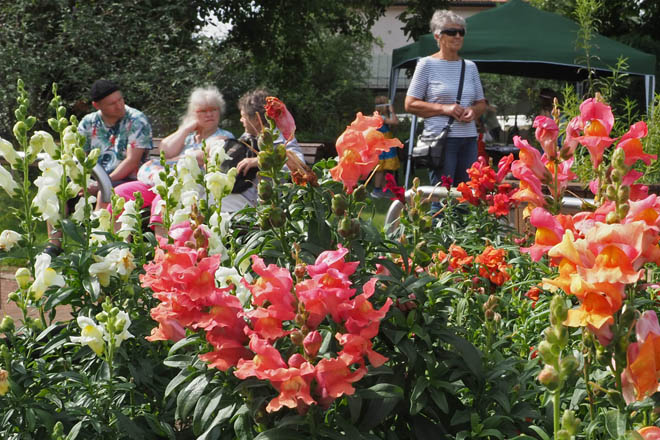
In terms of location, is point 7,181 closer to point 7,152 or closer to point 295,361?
point 7,152

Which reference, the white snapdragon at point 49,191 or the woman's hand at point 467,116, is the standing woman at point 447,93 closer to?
the woman's hand at point 467,116

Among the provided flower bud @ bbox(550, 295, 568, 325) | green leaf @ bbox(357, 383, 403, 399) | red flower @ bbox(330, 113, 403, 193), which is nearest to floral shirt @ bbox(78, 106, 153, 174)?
red flower @ bbox(330, 113, 403, 193)

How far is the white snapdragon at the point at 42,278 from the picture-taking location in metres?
1.93

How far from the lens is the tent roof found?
8.61 meters

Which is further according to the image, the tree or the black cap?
the tree

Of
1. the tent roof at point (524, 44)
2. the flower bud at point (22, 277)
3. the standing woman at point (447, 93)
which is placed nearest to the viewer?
the flower bud at point (22, 277)

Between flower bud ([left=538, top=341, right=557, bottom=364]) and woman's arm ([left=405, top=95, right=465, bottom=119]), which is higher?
woman's arm ([left=405, top=95, right=465, bottom=119])

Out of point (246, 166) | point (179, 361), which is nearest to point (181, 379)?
point (179, 361)

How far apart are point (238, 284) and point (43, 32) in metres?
10.4

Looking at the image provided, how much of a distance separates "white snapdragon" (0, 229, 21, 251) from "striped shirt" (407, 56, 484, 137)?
3375 millimetres

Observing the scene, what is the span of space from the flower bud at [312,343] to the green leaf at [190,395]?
1.15 feet

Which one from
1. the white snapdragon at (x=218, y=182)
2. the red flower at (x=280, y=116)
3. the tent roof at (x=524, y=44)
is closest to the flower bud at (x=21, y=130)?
the white snapdragon at (x=218, y=182)

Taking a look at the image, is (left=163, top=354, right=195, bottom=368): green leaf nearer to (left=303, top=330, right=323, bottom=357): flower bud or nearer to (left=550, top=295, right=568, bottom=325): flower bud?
(left=303, top=330, right=323, bottom=357): flower bud

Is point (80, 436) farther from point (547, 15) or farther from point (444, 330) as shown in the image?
point (547, 15)
